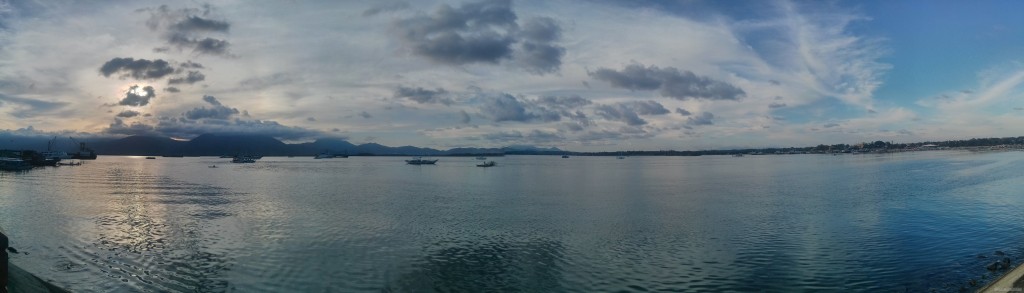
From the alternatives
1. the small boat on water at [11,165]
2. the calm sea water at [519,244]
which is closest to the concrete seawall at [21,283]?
the calm sea water at [519,244]

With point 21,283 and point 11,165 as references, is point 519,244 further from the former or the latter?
point 11,165

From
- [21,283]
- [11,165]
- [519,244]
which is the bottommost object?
[519,244]

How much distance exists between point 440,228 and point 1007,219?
45.6 meters

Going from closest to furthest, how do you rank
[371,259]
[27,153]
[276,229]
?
[371,259] < [276,229] < [27,153]

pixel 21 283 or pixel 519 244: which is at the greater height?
pixel 21 283

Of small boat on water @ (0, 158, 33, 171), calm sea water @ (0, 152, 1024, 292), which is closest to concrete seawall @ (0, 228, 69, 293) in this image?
calm sea water @ (0, 152, 1024, 292)

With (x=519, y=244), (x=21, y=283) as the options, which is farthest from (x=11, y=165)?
(x=519, y=244)

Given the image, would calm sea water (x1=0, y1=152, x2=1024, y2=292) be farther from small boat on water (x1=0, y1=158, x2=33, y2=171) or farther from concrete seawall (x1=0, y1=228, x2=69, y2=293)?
small boat on water (x1=0, y1=158, x2=33, y2=171)

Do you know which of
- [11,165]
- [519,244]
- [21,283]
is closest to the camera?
[21,283]

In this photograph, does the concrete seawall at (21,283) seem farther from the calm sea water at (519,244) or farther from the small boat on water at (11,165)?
the small boat on water at (11,165)

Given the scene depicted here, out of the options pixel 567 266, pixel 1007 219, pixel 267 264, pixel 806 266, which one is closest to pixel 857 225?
pixel 1007 219

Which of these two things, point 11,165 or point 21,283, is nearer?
point 21,283

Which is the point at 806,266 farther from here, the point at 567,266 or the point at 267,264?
the point at 267,264

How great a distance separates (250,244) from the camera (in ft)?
111
